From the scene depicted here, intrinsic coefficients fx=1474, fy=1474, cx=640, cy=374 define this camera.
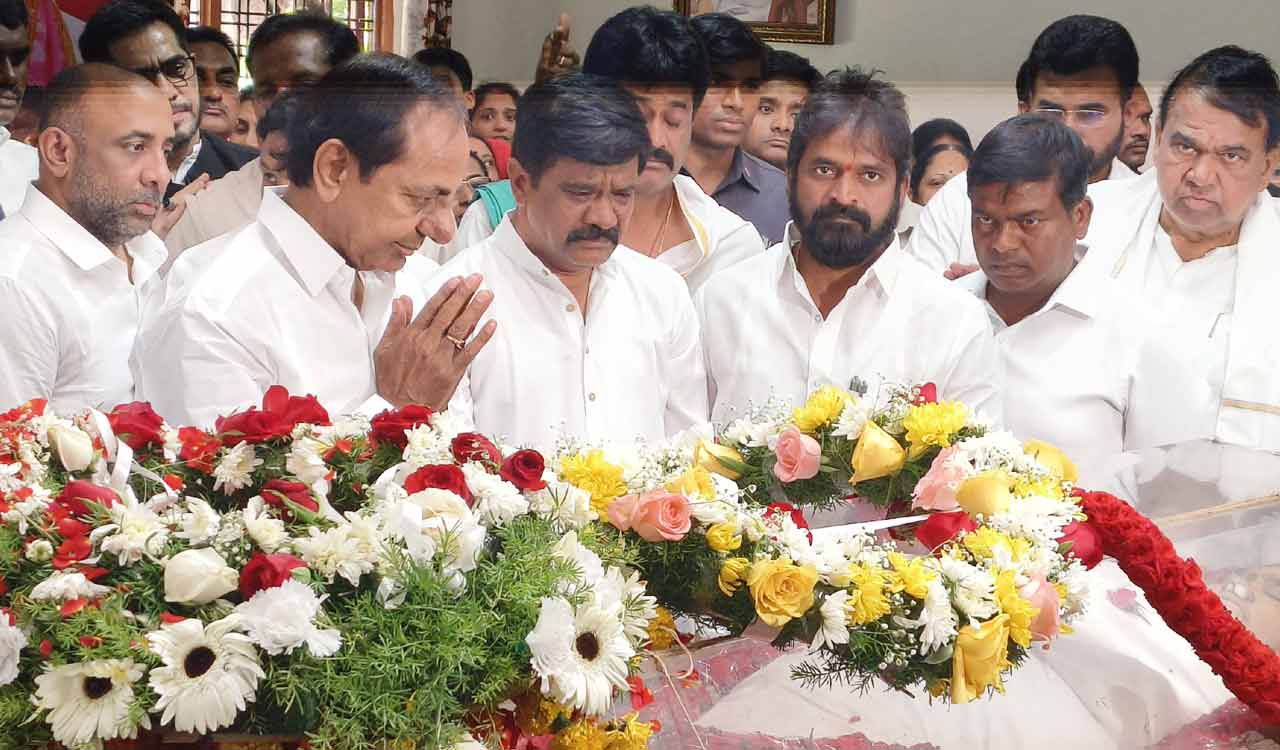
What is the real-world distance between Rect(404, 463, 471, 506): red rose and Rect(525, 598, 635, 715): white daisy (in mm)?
220

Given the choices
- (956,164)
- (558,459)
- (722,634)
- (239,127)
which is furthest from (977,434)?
(239,127)

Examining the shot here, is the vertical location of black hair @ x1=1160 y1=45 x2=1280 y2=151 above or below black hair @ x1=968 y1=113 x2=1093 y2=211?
above

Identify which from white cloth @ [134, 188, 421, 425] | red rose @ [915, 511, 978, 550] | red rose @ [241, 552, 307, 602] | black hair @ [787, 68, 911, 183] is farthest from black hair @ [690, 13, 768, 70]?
red rose @ [241, 552, 307, 602]

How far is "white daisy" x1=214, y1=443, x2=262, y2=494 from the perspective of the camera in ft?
6.52

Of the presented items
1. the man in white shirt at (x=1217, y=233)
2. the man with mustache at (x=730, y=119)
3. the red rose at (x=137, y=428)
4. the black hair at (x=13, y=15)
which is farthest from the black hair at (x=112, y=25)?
the man in white shirt at (x=1217, y=233)

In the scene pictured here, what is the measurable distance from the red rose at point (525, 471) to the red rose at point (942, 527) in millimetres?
672

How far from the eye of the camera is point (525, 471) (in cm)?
184

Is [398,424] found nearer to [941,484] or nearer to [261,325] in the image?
[261,325]

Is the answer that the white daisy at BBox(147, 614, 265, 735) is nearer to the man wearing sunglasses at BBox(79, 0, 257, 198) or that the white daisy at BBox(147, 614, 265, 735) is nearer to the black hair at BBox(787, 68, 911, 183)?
the man wearing sunglasses at BBox(79, 0, 257, 198)

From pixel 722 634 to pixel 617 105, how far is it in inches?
46.1

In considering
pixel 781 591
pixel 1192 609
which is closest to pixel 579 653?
pixel 781 591

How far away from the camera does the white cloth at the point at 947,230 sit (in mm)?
3121

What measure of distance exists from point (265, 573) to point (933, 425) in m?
1.16

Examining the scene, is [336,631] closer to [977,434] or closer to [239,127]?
[977,434]
